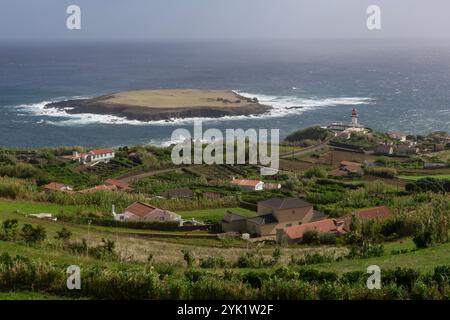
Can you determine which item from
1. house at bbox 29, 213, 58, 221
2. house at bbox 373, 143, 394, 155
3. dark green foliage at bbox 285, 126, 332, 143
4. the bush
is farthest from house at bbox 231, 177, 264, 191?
dark green foliage at bbox 285, 126, 332, 143

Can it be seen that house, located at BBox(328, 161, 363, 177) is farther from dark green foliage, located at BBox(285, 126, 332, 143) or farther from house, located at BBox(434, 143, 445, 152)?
dark green foliage, located at BBox(285, 126, 332, 143)

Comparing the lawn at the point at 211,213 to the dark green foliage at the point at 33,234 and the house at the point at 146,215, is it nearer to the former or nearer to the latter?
the house at the point at 146,215

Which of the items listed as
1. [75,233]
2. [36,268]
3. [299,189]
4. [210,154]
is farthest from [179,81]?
[36,268]

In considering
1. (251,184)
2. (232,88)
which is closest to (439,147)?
(251,184)

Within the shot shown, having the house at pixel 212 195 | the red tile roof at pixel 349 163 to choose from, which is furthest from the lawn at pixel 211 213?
the red tile roof at pixel 349 163

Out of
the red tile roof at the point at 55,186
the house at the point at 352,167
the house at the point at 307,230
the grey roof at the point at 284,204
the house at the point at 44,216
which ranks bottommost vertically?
the house at the point at 352,167

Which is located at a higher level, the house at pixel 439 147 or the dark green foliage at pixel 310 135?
the dark green foliage at pixel 310 135
